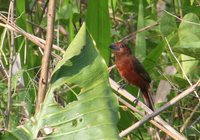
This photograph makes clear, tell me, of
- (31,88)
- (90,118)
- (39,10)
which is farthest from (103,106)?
(39,10)

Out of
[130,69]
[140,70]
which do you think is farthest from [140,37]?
[130,69]

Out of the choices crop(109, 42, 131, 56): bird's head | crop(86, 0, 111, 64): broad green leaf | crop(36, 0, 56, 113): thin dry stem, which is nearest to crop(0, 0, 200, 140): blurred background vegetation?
crop(86, 0, 111, 64): broad green leaf

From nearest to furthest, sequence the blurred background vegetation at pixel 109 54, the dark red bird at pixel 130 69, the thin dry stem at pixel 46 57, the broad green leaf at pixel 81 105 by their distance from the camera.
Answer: the broad green leaf at pixel 81 105
the thin dry stem at pixel 46 57
the blurred background vegetation at pixel 109 54
the dark red bird at pixel 130 69

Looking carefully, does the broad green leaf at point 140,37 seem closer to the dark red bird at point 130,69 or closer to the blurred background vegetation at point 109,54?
the blurred background vegetation at point 109,54

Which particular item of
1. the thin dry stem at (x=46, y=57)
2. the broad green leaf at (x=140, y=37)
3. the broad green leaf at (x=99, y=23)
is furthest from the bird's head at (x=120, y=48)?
the thin dry stem at (x=46, y=57)

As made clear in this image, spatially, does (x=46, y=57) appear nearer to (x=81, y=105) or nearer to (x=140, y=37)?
(x=81, y=105)

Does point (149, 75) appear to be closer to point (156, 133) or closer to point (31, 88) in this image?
point (156, 133)

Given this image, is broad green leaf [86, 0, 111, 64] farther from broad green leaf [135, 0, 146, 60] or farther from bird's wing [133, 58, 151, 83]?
bird's wing [133, 58, 151, 83]
